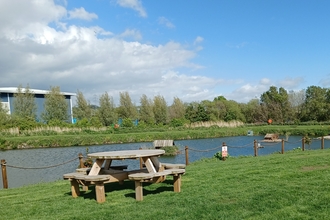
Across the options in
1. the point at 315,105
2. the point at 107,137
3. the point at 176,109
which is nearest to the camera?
the point at 107,137

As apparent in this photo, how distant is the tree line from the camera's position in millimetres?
45500

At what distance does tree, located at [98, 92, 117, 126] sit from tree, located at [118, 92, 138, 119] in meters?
4.63

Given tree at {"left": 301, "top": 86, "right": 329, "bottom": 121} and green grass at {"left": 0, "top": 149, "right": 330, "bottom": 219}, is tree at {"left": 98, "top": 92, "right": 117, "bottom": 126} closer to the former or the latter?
tree at {"left": 301, "top": 86, "right": 329, "bottom": 121}

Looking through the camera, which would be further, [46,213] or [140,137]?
[140,137]

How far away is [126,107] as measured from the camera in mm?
52750

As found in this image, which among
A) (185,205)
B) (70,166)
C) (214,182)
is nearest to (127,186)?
(214,182)

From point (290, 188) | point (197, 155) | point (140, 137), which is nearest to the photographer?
point (290, 188)

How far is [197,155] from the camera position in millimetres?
19188

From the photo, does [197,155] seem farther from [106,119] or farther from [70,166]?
[106,119]

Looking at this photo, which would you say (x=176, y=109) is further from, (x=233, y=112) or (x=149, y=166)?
(x=149, y=166)

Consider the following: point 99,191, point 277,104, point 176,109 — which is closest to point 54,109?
point 176,109

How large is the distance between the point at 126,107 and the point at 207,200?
158ft

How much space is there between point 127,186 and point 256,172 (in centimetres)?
298

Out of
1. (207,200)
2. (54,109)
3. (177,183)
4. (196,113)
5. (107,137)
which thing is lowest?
(107,137)
